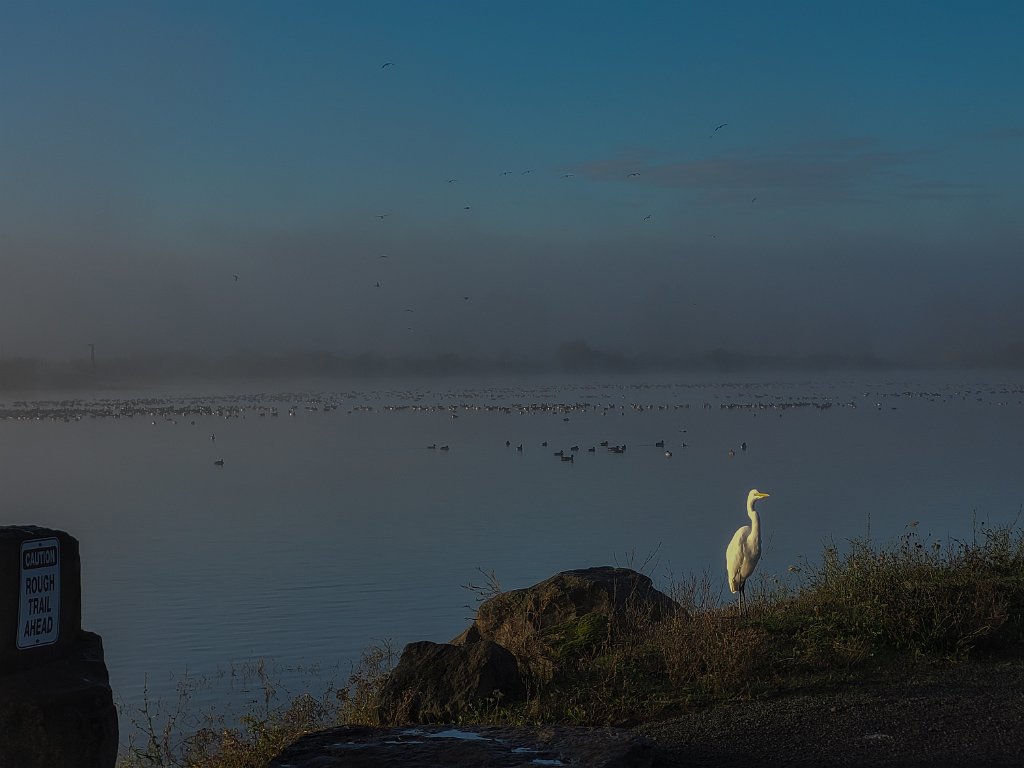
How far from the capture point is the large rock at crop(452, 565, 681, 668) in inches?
431

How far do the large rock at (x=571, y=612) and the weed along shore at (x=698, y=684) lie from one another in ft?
0.08

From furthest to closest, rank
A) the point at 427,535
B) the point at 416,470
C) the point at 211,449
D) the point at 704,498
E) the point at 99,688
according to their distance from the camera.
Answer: the point at 211,449 < the point at 416,470 < the point at 704,498 < the point at 427,535 < the point at 99,688

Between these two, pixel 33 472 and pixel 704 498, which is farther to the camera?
pixel 33 472

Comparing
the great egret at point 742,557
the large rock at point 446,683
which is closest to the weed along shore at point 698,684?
the large rock at point 446,683

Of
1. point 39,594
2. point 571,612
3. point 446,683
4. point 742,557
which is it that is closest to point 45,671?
point 39,594

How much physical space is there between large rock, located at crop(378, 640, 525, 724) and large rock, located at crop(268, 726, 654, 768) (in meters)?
1.40

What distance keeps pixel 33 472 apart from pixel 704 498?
23.6 meters

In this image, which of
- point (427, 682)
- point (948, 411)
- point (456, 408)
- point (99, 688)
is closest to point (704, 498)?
point (427, 682)

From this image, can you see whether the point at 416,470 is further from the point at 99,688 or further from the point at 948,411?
the point at 948,411

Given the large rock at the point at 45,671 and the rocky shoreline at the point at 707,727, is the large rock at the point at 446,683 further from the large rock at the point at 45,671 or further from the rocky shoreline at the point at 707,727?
the large rock at the point at 45,671

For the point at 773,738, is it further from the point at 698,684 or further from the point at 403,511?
the point at 403,511

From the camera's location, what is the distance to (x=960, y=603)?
1041 centimetres

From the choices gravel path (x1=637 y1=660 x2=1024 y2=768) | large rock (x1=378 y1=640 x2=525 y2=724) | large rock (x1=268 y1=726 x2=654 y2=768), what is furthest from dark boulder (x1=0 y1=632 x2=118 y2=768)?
gravel path (x1=637 y1=660 x2=1024 y2=768)

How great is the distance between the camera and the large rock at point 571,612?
35.9 feet
